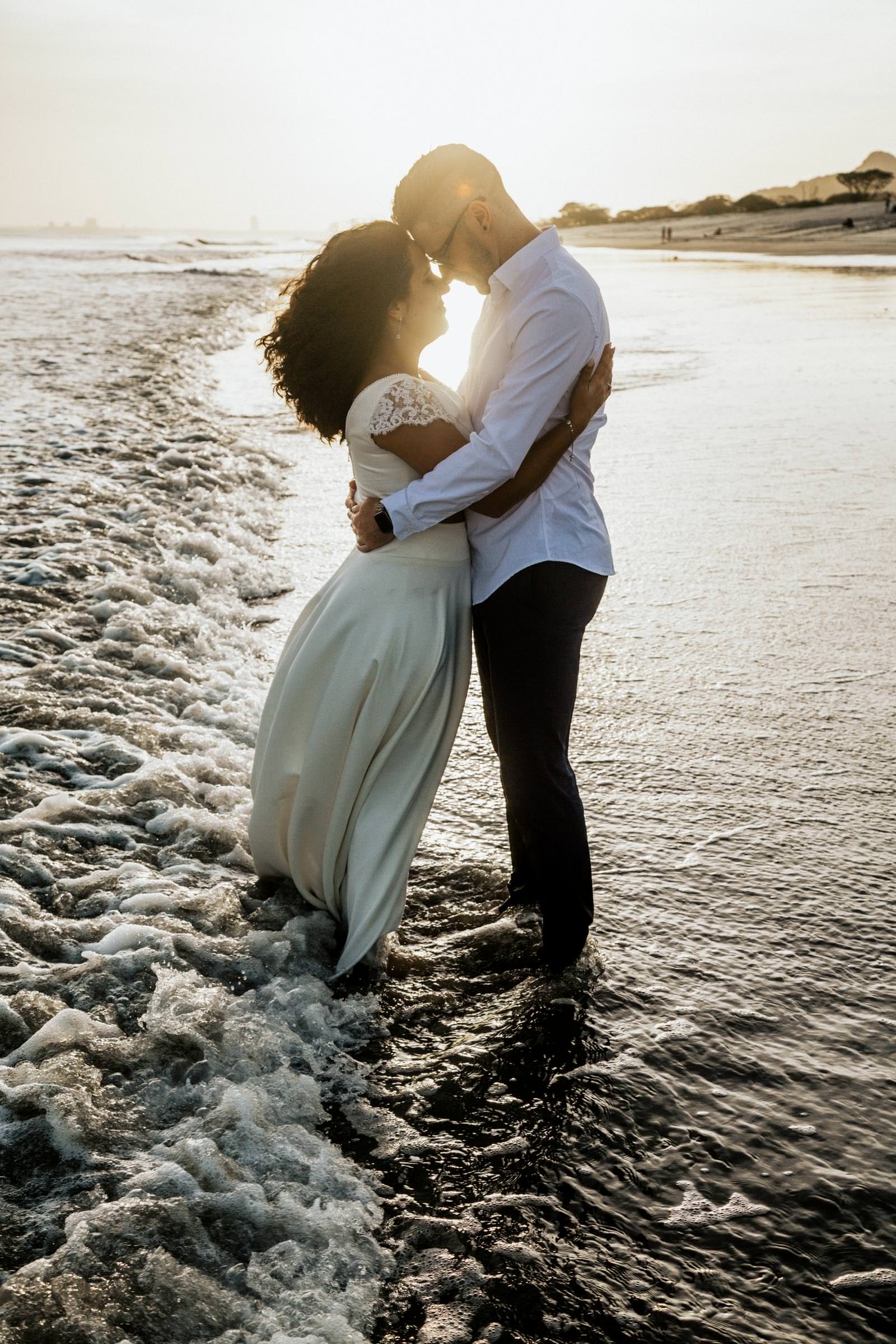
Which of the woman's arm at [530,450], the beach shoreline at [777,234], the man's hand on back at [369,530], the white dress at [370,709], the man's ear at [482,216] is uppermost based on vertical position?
the beach shoreline at [777,234]

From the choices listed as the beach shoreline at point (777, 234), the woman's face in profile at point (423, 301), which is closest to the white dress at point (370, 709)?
the woman's face in profile at point (423, 301)

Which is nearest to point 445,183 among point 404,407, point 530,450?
point 404,407

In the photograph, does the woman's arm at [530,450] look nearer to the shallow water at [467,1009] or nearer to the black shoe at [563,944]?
the black shoe at [563,944]

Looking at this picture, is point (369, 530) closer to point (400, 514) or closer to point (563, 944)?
point (400, 514)

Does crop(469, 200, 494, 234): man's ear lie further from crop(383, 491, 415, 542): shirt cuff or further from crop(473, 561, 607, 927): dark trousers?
crop(473, 561, 607, 927): dark trousers

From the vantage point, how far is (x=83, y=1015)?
2.86m

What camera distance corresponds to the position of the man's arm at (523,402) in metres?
2.65

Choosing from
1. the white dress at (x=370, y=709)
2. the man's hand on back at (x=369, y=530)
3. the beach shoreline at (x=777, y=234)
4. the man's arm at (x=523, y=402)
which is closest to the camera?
the man's arm at (x=523, y=402)

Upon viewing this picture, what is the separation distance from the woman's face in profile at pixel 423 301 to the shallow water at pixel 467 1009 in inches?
67.0

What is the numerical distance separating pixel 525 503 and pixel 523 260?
0.58 meters

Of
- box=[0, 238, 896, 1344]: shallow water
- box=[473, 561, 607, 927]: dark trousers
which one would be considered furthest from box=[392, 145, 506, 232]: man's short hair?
box=[0, 238, 896, 1344]: shallow water

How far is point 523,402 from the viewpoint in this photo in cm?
265

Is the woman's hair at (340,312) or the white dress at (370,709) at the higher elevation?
the woman's hair at (340,312)

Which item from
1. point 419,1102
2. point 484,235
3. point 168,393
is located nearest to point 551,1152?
point 419,1102
